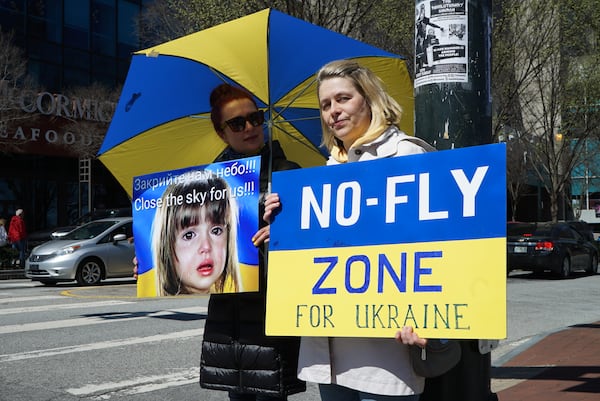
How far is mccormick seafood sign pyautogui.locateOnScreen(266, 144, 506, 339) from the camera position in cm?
241

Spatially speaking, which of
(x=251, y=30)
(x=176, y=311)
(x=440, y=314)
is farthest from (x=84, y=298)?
(x=440, y=314)

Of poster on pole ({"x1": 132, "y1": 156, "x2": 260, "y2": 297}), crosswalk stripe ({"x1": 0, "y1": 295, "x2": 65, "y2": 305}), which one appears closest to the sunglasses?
poster on pole ({"x1": 132, "y1": 156, "x2": 260, "y2": 297})

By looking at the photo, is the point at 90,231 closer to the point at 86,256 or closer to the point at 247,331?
the point at 86,256

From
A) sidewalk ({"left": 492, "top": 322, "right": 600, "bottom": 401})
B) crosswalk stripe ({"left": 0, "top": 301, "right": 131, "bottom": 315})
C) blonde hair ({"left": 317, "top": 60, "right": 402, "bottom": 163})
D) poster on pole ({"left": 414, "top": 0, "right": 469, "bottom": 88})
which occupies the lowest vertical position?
sidewalk ({"left": 492, "top": 322, "right": 600, "bottom": 401})

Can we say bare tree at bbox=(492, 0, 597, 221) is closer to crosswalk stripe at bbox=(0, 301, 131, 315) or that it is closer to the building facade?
crosswalk stripe at bbox=(0, 301, 131, 315)

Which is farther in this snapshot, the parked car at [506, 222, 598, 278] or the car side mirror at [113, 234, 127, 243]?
the parked car at [506, 222, 598, 278]

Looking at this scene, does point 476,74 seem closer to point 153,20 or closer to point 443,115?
point 443,115

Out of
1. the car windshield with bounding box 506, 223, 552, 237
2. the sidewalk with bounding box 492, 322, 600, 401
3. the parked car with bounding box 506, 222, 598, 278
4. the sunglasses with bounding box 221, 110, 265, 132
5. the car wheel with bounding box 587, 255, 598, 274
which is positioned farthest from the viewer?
the car wheel with bounding box 587, 255, 598, 274

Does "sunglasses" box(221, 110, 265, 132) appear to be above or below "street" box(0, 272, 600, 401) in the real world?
above

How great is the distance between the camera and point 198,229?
3342 millimetres

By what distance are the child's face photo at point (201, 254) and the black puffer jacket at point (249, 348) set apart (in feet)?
0.56

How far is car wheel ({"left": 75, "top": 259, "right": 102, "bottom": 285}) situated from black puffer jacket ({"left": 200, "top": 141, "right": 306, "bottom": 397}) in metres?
13.0

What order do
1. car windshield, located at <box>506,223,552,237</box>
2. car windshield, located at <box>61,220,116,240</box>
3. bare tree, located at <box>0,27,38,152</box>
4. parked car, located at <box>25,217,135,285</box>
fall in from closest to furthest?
parked car, located at <box>25,217,135,285</box>, car windshield, located at <box>61,220,116,240</box>, car windshield, located at <box>506,223,552,237</box>, bare tree, located at <box>0,27,38,152</box>

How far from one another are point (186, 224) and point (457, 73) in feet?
4.91
